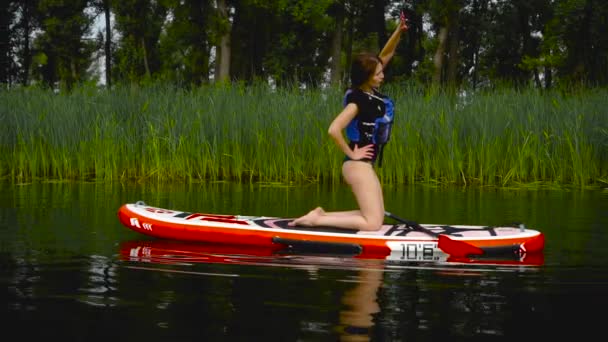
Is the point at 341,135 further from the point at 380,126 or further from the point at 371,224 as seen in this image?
the point at 371,224

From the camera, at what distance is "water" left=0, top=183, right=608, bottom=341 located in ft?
13.0

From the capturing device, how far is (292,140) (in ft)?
38.4

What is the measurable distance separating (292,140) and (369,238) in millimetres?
5258

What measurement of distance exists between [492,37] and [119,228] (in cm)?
3053

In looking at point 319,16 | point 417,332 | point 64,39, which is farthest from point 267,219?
point 64,39

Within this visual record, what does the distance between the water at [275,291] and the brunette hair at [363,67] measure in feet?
4.47

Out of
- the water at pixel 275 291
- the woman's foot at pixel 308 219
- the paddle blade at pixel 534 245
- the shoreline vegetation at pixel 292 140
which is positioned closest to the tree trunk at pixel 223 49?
the shoreline vegetation at pixel 292 140

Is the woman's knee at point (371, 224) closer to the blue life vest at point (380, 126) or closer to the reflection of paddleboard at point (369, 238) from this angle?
the reflection of paddleboard at point (369, 238)

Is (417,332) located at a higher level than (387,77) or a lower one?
lower

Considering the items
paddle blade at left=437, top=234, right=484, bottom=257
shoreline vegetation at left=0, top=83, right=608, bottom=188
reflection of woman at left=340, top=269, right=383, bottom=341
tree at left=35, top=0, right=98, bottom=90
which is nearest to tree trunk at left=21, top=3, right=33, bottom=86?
tree at left=35, top=0, right=98, bottom=90

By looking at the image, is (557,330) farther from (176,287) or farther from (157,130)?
(157,130)

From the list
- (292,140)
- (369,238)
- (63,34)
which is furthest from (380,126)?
(63,34)

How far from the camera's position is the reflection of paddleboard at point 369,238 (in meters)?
6.41

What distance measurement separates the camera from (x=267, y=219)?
23.7 feet
